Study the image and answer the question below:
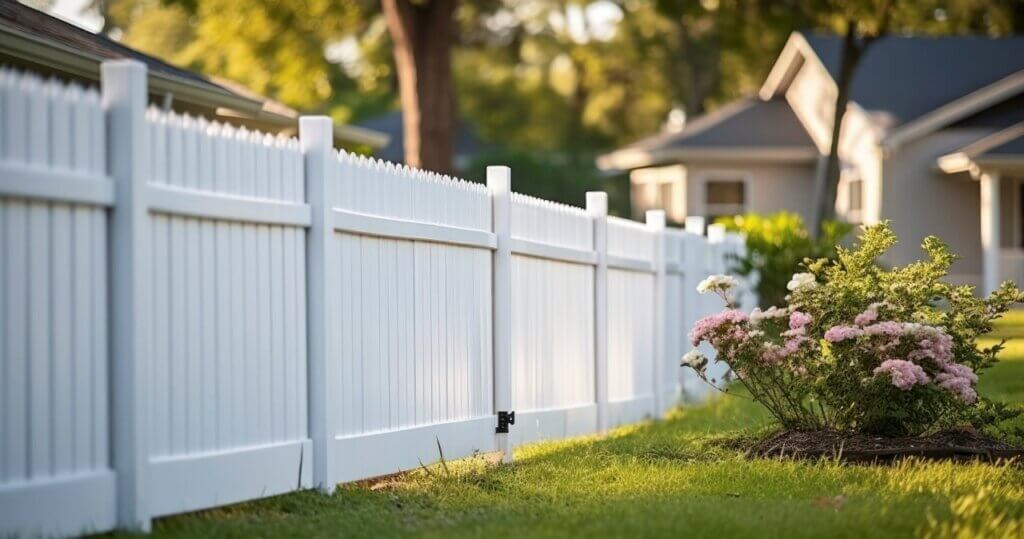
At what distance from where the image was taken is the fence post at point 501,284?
8602 millimetres

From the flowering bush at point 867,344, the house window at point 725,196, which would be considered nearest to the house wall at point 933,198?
the house window at point 725,196

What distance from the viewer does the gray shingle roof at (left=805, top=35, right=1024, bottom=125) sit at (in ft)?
96.2

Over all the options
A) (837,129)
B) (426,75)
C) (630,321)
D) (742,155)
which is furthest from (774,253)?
(742,155)

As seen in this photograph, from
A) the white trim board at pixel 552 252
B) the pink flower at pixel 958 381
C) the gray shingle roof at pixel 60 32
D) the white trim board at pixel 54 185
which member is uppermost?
the gray shingle roof at pixel 60 32

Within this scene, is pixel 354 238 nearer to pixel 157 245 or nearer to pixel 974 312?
pixel 157 245

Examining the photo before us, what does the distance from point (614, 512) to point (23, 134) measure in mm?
2899

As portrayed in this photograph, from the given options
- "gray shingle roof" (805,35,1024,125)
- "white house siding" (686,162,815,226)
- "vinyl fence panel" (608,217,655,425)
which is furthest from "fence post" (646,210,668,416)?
"white house siding" (686,162,815,226)

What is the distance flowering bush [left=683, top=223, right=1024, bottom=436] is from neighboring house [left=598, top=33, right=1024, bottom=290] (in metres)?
17.8

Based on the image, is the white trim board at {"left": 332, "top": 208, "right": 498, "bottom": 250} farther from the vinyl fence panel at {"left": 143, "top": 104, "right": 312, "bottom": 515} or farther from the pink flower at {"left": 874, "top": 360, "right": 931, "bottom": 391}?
the pink flower at {"left": 874, "top": 360, "right": 931, "bottom": 391}

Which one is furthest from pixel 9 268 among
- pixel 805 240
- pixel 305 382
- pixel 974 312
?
pixel 805 240

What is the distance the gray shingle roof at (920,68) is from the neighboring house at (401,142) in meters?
13.8

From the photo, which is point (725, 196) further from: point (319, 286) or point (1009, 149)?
point (319, 286)

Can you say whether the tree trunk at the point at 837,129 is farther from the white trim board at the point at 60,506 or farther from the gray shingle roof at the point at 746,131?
the white trim board at the point at 60,506

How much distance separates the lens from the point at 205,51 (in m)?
35.0
